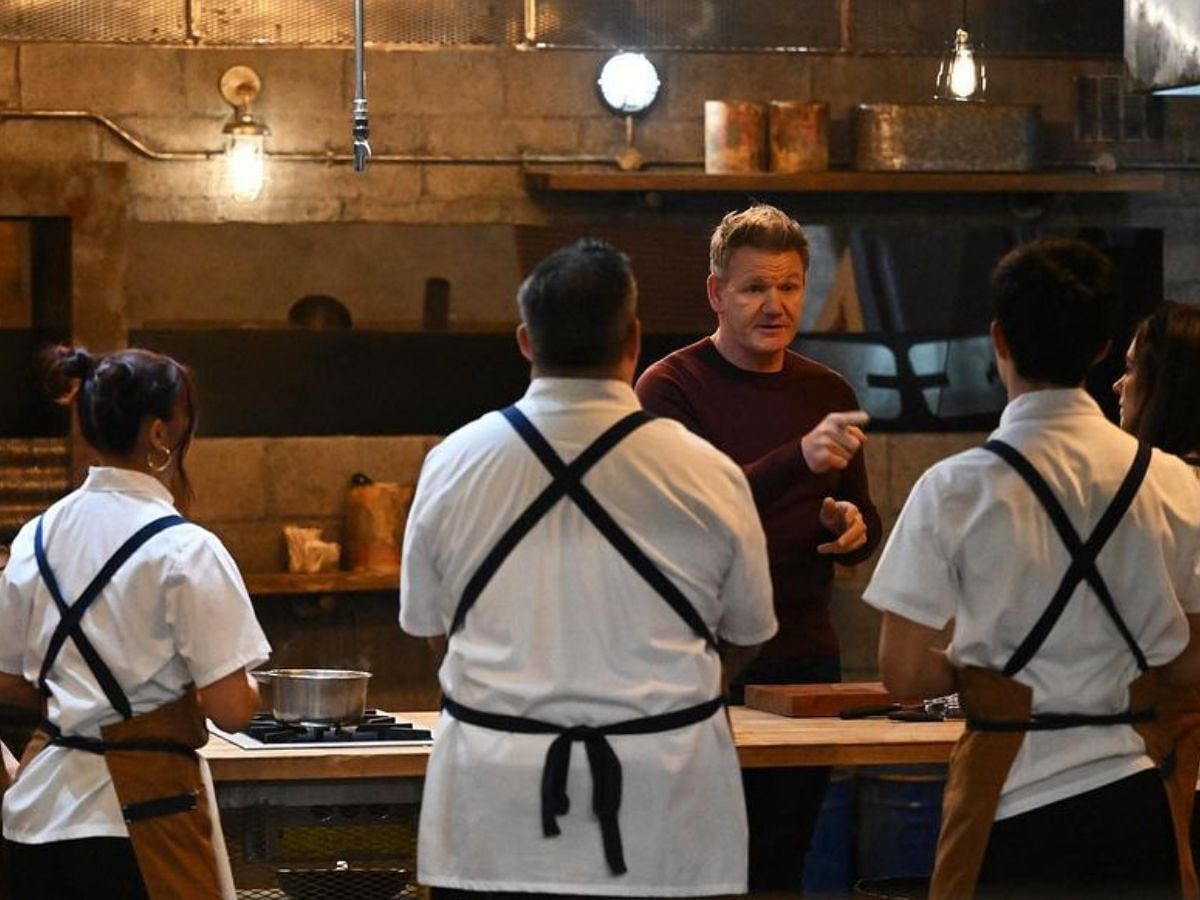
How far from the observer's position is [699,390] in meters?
4.21

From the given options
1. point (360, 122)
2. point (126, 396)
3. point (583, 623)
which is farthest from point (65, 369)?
point (360, 122)

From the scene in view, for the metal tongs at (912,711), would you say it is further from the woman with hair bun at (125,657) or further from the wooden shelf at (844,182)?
the wooden shelf at (844,182)

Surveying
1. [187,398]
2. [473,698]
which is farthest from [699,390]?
[473,698]

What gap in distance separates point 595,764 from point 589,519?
32cm

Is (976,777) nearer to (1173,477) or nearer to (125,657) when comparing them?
(1173,477)

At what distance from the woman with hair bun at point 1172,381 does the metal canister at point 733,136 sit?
3.70m

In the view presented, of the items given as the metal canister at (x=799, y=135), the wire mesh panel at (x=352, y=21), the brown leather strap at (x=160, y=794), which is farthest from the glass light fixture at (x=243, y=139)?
the brown leather strap at (x=160, y=794)

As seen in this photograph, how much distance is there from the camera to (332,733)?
397cm

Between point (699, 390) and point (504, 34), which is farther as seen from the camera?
point (504, 34)

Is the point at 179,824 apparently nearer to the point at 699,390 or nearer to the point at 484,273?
the point at 699,390

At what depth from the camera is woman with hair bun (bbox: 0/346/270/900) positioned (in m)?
3.29

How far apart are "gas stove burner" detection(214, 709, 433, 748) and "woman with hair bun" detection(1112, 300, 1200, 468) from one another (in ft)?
4.58

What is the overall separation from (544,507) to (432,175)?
459 centimetres

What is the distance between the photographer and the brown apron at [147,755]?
10.9 ft
